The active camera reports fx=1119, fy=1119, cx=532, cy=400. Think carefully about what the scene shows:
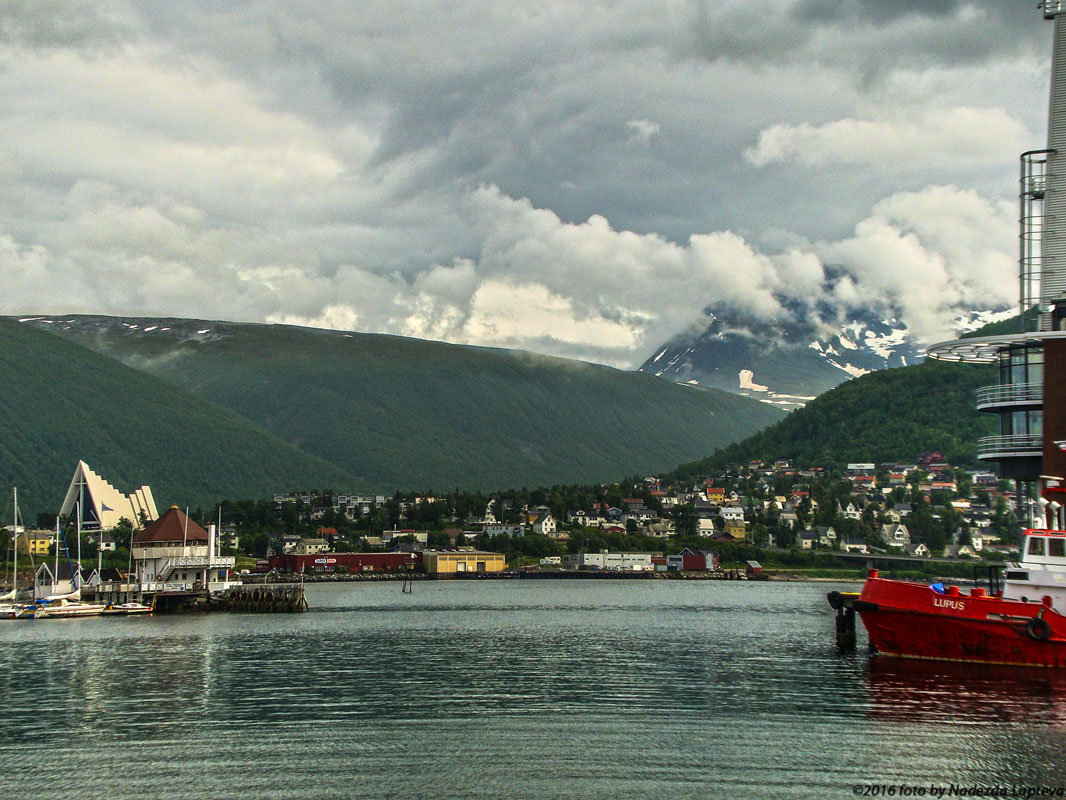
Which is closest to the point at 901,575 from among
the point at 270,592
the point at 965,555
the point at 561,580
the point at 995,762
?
the point at 965,555

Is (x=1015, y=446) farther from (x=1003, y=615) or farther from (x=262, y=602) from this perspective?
(x=262, y=602)

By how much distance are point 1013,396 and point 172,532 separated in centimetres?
7858

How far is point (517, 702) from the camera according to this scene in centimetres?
4447

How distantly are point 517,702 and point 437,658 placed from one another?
16.6 m

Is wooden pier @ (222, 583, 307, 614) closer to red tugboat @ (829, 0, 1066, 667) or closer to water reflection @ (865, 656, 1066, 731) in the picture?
red tugboat @ (829, 0, 1066, 667)

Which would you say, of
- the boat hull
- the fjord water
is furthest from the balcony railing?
the fjord water

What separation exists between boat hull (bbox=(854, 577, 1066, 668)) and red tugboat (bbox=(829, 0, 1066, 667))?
46 mm

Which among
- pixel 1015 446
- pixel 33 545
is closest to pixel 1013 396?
pixel 1015 446

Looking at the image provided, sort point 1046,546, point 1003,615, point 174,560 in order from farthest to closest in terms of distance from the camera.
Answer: point 174,560, point 1046,546, point 1003,615

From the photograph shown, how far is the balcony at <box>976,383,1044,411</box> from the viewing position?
59.8 metres

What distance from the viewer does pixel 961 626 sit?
1980 inches

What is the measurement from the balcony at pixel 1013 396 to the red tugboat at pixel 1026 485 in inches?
2.1

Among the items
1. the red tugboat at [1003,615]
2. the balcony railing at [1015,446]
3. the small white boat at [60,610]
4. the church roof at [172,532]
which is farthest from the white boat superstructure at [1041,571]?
the church roof at [172,532]

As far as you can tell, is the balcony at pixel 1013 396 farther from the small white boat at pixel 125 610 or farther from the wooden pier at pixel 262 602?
the small white boat at pixel 125 610
